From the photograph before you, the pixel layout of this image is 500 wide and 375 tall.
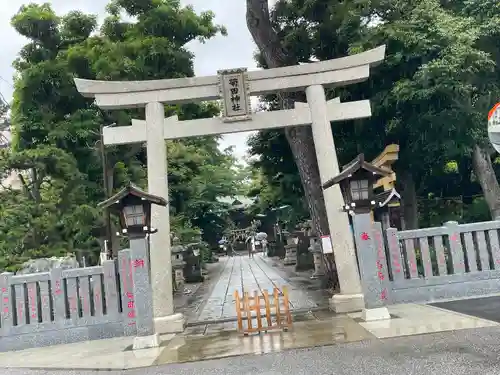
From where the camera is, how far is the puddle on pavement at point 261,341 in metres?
7.46

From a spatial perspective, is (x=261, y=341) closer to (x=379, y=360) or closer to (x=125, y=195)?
(x=379, y=360)

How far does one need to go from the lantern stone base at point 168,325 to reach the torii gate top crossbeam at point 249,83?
4.99 m

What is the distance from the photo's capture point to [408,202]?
1709 centimetres

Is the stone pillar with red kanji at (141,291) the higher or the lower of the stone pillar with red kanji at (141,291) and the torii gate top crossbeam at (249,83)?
the lower

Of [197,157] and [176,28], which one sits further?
[197,157]

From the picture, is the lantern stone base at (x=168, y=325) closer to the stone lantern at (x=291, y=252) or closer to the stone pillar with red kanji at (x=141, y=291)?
the stone pillar with red kanji at (x=141, y=291)

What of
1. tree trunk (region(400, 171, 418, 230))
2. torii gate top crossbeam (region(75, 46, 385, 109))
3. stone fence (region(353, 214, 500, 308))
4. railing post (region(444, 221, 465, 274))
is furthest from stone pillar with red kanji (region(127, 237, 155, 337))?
tree trunk (region(400, 171, 418, 230))

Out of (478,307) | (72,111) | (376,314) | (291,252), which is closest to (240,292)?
(376,314)

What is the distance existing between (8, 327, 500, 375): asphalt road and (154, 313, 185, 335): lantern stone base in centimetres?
278

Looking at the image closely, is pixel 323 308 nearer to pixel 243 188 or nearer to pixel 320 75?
pixel 320 75

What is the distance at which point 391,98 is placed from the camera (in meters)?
13.5

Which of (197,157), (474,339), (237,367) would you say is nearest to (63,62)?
(197,157)

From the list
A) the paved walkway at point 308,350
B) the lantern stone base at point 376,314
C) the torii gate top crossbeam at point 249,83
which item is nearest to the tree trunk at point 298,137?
the torii gate top crossbeam at point 249,83

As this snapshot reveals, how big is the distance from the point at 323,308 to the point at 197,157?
10.6m
